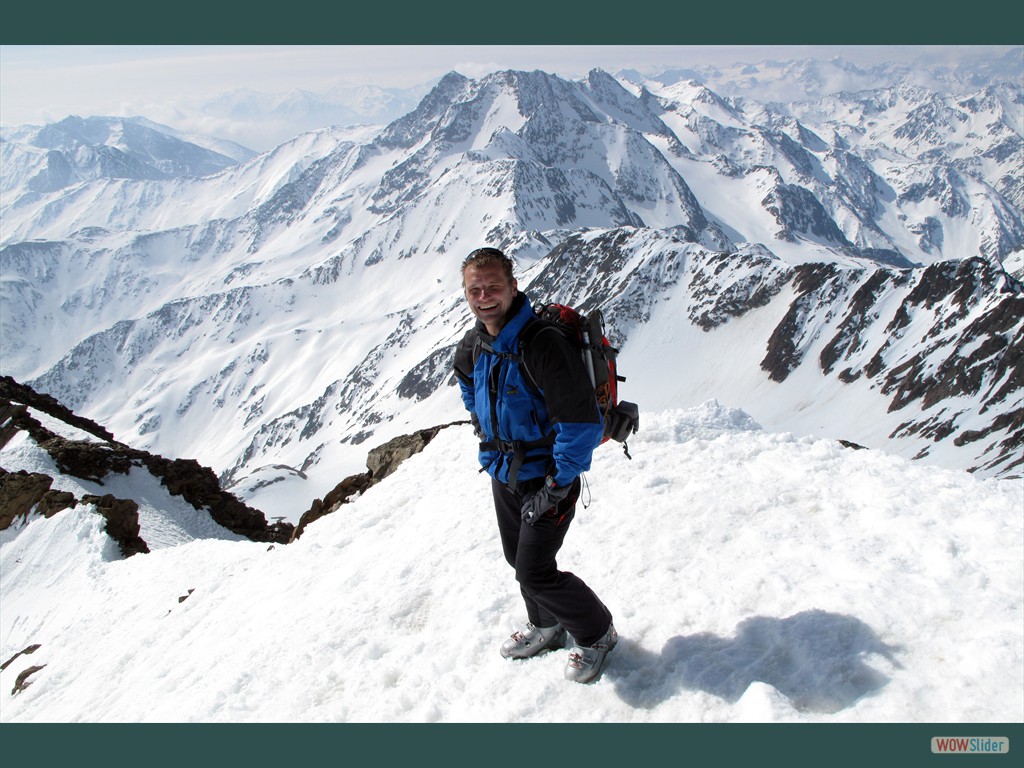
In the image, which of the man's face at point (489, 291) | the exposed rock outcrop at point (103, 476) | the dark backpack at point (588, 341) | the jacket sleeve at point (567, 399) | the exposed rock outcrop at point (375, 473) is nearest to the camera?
the jacket sleeve at point (567, 399)

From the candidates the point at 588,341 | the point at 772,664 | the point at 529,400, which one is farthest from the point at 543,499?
the point at 772,664

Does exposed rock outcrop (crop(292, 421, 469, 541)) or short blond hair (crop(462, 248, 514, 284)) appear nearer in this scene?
short blond hair (crop(462, 248, 514, 284))

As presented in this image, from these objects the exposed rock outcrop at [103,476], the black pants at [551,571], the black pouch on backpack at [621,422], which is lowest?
the black pants at [551,571]

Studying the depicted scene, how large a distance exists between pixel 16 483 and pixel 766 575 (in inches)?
1045

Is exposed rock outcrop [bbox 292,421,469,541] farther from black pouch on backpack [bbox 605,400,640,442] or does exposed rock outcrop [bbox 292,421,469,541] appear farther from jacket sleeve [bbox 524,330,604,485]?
jacket sleeve [bbox 524,330,604,485]

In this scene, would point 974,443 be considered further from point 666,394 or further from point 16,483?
point 16,483

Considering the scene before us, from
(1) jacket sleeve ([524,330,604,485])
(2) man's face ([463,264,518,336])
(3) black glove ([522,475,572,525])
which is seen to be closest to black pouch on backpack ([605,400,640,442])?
(1) jacket sleeve ([524,330,604,485])

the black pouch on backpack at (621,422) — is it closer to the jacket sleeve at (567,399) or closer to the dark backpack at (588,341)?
the dark backpack at (588,341)

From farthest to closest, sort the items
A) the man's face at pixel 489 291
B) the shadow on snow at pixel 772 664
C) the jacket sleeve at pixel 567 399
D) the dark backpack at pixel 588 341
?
the shadow on snow at pixel 772 664, the man's face at pixel 489 291, the dark backpack at pixel 588 341, the jacket sleeve at pixel 567 399

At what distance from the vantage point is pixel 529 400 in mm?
6012

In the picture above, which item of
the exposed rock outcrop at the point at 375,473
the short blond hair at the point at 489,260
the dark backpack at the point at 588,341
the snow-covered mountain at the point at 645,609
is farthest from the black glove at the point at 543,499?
the exposed rock outcrop at the point at 375,473

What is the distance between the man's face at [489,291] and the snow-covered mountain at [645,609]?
2.18 m

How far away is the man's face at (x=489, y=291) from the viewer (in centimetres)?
592

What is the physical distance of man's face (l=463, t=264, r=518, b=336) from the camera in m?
5.92
